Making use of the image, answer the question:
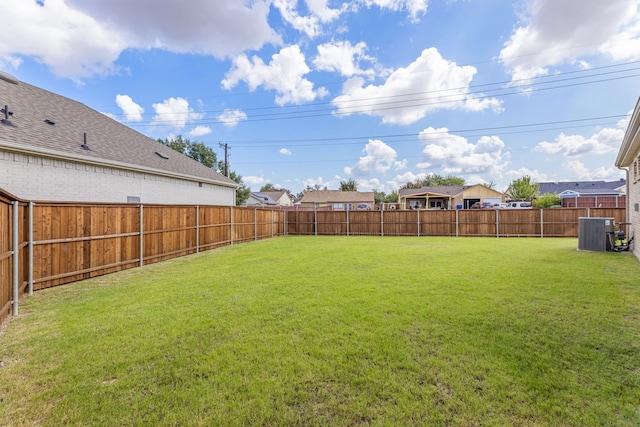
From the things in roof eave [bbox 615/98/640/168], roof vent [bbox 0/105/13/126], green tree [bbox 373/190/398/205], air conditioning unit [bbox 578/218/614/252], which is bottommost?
air conditioning unit [bbox 578/218/614/252]

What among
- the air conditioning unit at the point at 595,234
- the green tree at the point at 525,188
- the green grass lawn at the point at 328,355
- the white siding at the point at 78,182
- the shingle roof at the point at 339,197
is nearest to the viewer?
the green grass lawn at the point at 328,355

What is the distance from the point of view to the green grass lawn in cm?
202

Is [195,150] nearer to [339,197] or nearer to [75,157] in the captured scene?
[339,197]

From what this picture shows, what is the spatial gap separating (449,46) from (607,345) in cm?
1691

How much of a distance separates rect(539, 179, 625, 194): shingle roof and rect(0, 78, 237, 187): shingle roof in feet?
169

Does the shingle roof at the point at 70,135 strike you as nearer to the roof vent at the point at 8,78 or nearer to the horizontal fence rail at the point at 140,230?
the horizontal fence rail at the point at 140,230

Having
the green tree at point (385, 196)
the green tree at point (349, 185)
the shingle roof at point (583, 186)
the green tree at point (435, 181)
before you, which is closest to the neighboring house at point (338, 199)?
the green tree at point (385, 196)

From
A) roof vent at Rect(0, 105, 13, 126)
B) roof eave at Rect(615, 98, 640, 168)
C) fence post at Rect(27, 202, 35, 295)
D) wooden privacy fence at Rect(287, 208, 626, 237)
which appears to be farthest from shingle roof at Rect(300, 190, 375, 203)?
fence post at Rect(27, 202, 35, 295)

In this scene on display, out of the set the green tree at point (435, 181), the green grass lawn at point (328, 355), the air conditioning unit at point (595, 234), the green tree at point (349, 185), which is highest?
the green tree at point (435, 181)

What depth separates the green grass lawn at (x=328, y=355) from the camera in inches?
79.6

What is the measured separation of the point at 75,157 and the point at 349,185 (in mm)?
51800

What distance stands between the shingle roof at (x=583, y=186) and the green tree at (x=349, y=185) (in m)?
31.1

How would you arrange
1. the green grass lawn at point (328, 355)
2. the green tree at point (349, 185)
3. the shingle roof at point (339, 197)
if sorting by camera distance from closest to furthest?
1. the green grass lawn at point (328, 355)
2. the shingle roof at point (339, 197)
3. the green tree at point (349, 185)

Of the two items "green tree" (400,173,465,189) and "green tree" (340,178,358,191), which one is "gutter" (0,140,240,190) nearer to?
"green tree" (340,178,358,191)
